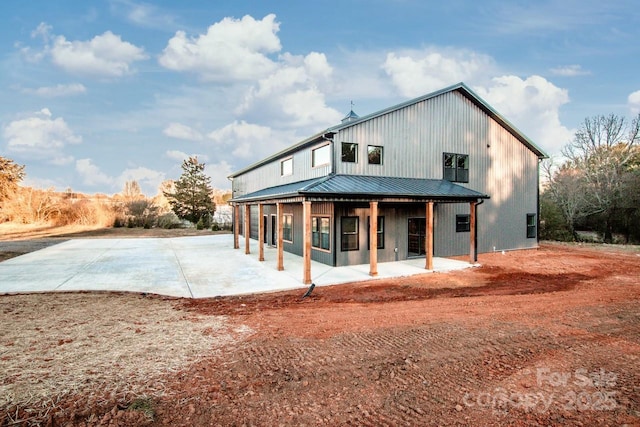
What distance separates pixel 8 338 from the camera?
4.82 m

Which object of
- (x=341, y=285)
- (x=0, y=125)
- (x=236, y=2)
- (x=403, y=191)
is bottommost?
(x=341, y=285)

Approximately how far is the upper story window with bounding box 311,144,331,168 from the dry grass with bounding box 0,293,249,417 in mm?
7241

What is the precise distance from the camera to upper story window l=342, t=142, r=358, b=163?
11.7 meters

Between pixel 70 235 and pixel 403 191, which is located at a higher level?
pixel 403 191

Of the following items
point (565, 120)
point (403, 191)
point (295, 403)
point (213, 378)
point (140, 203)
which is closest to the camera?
point (295, 403)

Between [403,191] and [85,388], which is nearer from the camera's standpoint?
[85,388]

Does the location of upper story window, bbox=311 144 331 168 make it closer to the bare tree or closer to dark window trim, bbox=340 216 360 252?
dark window trim, bbox=340 216 360 252

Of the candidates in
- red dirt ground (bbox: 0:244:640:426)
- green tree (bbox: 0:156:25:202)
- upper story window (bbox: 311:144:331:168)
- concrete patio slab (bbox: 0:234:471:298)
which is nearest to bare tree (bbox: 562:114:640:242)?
concrete patio slab (bbox: 0:234:471:298)

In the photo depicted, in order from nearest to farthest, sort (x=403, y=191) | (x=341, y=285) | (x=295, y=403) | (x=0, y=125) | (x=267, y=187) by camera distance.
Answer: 1. (x=295, y=403)
2. (x=341, y=285)
3. (x=403, y=191)
4. (x=267, y=187)
5. (x=0, y=125)

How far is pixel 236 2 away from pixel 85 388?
1714cm

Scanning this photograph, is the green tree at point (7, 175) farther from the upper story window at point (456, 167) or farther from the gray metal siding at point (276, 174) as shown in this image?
the upper story window at point (456, 167)

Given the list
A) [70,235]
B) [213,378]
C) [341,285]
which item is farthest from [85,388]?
[70,235]

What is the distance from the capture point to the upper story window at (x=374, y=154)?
40.0 feet

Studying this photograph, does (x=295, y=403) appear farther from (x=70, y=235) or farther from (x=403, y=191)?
(x=70, y=235)
